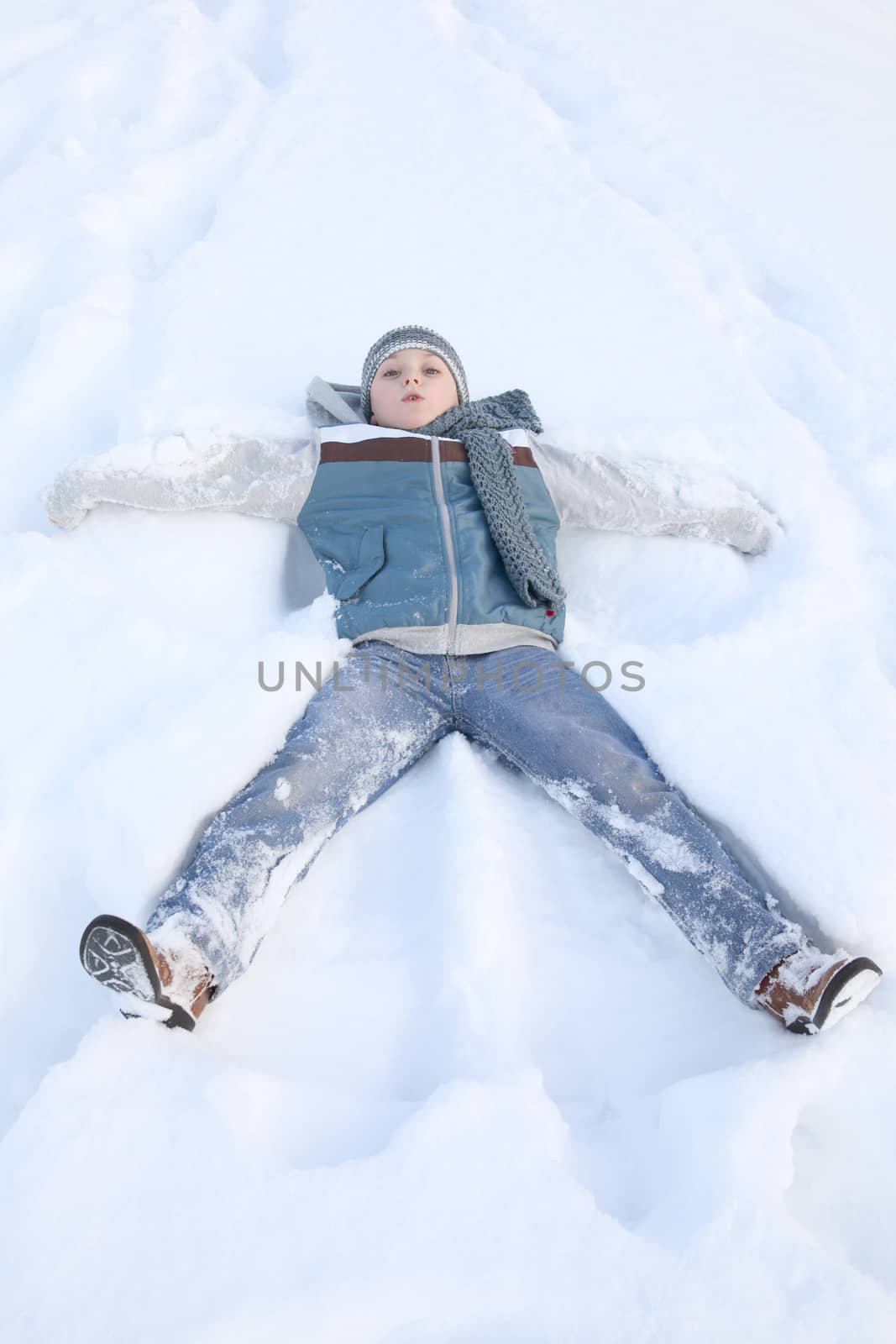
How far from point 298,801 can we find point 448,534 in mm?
616

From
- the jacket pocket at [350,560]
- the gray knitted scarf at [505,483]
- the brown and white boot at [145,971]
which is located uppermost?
the gray knitted scarf at [505,483]

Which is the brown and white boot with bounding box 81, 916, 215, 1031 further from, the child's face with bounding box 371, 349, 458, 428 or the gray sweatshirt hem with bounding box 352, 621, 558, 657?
the child's face with bounding box 371, 349, 458, 428

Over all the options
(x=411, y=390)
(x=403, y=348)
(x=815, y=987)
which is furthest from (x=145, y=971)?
(x=403, y=348)

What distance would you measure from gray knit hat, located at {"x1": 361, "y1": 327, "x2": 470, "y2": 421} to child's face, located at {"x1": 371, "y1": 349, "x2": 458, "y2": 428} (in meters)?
0.02

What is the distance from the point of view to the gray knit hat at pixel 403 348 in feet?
6.56

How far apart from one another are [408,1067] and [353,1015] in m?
0.11

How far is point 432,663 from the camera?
5.25 feet

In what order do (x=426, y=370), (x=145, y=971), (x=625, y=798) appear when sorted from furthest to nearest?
(x=426, y=370), (x=625, y=798), (x=145, y=971)

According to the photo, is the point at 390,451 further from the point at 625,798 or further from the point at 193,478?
the point at 625,798

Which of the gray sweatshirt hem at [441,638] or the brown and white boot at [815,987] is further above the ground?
the gray sweatshirt hem at [441,638]

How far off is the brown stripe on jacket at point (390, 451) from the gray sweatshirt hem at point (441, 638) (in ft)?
1.27

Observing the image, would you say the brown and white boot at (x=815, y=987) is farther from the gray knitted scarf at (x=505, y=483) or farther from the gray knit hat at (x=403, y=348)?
the gray knit hat at (x=403, y=348)

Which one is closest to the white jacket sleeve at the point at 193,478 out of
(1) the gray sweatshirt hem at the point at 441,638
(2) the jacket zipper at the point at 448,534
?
(2) the jacket zipper at the point at 448,534

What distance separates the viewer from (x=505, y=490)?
1756mm
